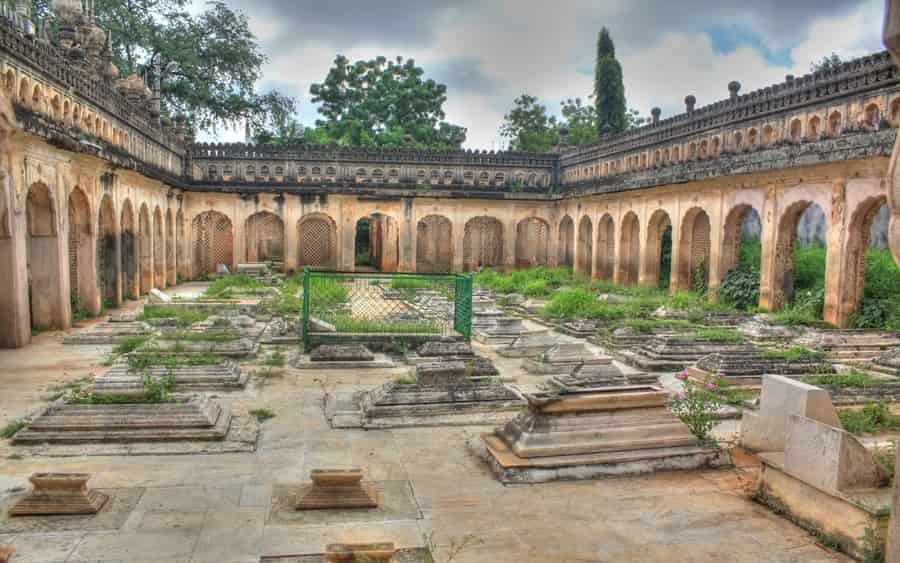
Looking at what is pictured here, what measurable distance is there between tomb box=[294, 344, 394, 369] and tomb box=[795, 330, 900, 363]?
7.16 meters

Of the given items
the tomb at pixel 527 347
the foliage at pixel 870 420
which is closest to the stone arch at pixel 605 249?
the tomb at pixel 527 347

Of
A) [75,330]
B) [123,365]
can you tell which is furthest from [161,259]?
[123,365]

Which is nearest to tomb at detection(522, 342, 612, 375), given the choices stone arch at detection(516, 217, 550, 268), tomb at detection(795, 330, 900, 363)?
tomb at detection(795, 330, 900, 363)

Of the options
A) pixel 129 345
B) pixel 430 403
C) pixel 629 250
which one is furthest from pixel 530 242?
pixel 430 403

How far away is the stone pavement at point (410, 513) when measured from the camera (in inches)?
175

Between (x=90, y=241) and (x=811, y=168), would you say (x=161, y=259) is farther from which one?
(x=811, y=168)

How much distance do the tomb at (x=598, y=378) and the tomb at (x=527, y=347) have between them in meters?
1.99

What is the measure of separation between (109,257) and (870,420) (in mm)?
15732

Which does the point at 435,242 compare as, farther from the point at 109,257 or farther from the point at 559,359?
the point at 559,359

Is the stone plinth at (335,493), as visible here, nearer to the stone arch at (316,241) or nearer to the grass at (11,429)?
the grass at (11,429)

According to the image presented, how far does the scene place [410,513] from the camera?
199 inches

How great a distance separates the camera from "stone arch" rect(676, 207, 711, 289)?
19.8 m

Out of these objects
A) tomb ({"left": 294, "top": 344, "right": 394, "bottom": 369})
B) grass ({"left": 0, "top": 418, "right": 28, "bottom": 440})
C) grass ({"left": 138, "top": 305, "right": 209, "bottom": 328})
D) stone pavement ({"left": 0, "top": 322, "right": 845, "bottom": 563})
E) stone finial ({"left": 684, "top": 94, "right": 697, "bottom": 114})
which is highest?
stone finial ({"left": 684, "top": 94, "right": 697, "bottom": 114})

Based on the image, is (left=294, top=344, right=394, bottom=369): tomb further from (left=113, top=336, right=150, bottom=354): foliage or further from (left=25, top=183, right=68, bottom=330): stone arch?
(left=25, top=183, right=68, bottom=330): stone arch
